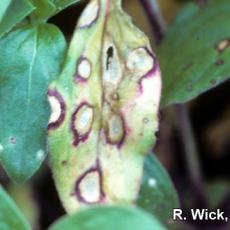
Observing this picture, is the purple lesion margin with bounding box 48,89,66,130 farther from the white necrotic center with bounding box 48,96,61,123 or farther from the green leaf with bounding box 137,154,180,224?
the green leaf with bounding box 137,154,180,224

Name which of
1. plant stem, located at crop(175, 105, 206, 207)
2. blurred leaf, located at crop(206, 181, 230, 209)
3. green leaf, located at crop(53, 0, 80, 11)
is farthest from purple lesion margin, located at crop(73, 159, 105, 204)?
blurred leaf, located at crop(206, 181, 230, 209)

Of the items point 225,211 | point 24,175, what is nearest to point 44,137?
point 24,175

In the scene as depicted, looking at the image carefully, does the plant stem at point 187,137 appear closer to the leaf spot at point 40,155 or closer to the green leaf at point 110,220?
the leaf spot at point 40,155

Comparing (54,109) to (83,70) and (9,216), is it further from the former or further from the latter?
(9,216)

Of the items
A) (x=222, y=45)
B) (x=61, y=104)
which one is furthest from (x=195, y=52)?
(x=61, y=104)

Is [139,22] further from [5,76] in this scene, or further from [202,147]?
[5,76]

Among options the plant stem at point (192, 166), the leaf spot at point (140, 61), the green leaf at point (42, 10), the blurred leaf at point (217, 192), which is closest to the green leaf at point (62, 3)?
the green leaf at point (42, 10)
